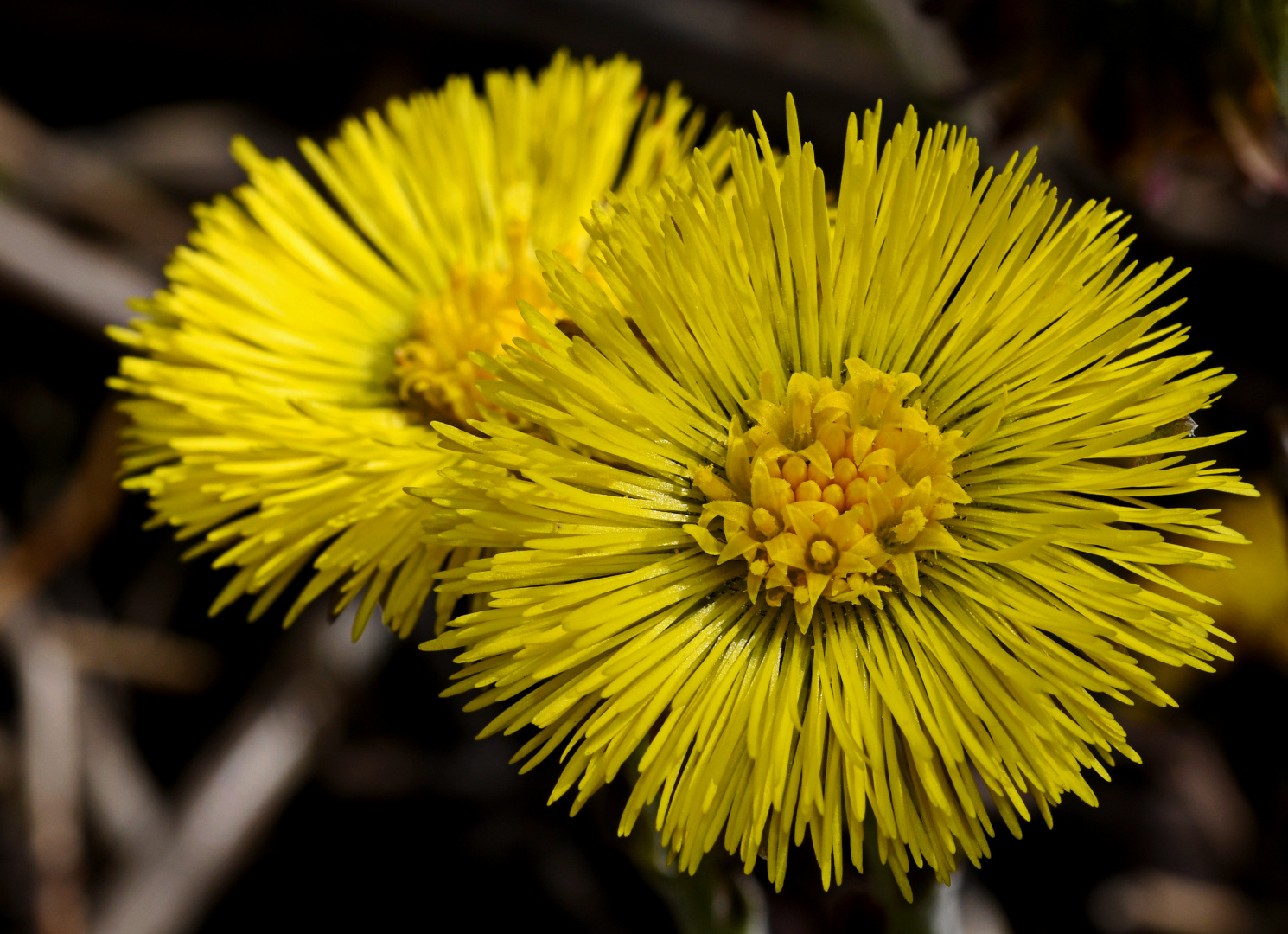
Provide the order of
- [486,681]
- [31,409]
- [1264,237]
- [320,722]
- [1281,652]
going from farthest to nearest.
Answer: [31,409] → [1264,237] → [320,722] → [1281,652] → [486,681]

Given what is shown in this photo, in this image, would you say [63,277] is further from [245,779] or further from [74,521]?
[245,779]

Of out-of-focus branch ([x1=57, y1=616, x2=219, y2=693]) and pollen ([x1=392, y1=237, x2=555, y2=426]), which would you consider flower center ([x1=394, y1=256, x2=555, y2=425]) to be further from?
out-of-focus branch ([x1=57, y1=616, x2=219, y2=693])

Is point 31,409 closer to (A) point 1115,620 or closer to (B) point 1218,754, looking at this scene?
(A) point 1115,620

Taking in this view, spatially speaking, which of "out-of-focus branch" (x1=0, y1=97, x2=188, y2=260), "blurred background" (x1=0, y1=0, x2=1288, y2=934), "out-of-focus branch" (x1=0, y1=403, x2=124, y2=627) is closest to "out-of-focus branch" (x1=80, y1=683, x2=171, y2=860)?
"blurred background" (x1=0, y1=0, x2=1288, y2=934)

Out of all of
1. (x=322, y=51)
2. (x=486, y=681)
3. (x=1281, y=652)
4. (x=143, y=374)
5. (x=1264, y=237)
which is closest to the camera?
(x=486, y=681)

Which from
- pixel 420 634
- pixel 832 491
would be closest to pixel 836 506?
pixel 832 491

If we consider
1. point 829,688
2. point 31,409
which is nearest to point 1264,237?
point 829,688

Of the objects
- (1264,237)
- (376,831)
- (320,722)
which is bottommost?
(376,831)
